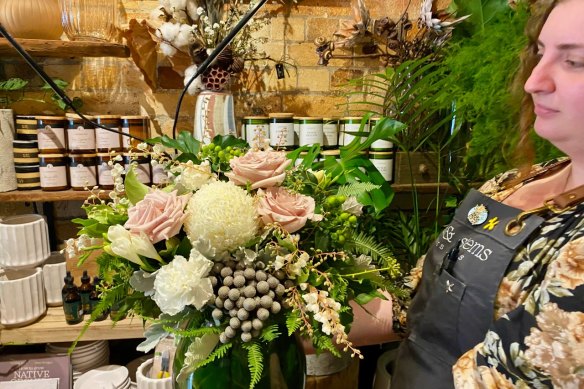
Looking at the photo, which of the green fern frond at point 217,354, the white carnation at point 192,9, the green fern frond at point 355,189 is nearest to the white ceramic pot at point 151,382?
the green fern frond at point 217,354

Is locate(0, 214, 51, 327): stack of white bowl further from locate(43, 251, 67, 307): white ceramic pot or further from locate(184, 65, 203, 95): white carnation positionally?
locate(184, 65, 203, 95): white carnation

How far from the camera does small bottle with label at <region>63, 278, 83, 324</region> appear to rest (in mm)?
1235

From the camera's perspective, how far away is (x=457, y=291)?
690 mm

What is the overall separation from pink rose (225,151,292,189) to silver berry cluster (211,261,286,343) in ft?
0.40

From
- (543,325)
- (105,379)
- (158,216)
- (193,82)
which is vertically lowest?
(105,379)

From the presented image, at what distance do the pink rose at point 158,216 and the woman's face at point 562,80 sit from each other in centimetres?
54

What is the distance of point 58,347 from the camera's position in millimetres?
1354

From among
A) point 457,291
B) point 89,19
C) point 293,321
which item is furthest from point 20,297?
point 457,291

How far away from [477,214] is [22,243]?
4.12ft

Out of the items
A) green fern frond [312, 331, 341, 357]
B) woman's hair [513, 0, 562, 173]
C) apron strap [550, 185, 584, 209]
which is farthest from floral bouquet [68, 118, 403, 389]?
woman's hair [513, 0, 562, 173]

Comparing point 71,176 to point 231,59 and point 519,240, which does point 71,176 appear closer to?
point 231,59

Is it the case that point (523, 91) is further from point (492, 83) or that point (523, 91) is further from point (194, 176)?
point (194, 176)

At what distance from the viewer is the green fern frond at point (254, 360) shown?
1.54 ft

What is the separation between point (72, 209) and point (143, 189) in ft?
3.84
